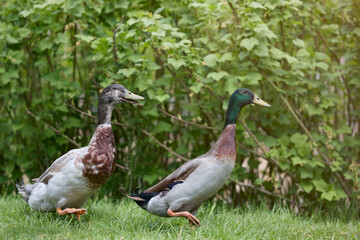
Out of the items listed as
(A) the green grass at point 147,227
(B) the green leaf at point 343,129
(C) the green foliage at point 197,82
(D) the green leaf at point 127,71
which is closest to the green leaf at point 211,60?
(C) the green foliage at point 197,82

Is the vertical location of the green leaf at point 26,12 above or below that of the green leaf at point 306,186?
above

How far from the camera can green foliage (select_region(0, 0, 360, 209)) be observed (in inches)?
209

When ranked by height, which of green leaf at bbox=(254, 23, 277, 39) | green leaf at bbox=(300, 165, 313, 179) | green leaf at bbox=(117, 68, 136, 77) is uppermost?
green leaf at bbox=(254, 23, 277, 39)

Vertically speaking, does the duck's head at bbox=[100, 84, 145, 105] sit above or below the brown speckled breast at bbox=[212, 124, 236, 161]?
above

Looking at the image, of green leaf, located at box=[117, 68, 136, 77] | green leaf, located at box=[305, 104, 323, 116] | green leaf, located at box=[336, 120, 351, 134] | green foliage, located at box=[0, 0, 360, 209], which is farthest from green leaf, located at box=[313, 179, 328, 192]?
green leaf, located at box=[117, 68, 136, 77]

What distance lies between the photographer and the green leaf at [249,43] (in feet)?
16.2

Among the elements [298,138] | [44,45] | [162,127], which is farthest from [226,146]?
[44,45]

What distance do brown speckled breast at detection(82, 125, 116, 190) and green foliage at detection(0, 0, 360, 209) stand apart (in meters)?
1.31

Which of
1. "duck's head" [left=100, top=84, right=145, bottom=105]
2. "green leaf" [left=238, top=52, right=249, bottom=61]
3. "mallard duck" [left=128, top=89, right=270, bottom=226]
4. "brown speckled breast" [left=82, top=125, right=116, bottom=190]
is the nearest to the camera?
"mallard duck" [left=128, top=89, right=270, bottom=226]

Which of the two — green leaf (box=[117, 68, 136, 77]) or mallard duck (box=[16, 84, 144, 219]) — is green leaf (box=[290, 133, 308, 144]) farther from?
mallard duck (box=[16, 84, 144, 219])

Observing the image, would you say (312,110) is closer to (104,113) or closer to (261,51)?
(261,51)

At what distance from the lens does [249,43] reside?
196 inches

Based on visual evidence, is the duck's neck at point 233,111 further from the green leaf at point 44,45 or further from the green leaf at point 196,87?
the green leaf at point 44,45

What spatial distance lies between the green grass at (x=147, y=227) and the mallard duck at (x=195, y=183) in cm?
18
